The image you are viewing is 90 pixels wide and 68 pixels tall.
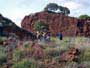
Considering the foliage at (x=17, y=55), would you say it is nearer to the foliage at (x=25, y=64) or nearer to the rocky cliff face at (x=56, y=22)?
the foliage at (x=25, y=64)

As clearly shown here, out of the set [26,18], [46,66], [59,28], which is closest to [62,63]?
[46,66]

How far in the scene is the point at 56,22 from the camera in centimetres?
7131

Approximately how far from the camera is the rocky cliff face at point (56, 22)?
68250 millimetres

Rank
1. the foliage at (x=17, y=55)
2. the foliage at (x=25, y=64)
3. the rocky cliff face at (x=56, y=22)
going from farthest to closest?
the rocky cliff face at (x=56, y=22) < the foliage at (x=17, y=55) < the foliage at (x=25, y=64)

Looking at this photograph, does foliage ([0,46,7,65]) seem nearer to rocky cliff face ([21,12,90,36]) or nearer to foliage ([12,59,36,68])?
foliage ([12,59,36,68])

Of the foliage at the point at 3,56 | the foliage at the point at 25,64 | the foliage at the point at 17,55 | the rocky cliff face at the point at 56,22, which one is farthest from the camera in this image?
the rocky cliff face at the point at 56,22

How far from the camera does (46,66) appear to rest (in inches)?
692

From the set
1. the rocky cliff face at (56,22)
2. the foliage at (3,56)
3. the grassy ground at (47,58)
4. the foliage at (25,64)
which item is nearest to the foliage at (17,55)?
the grassy ground at (47,58)

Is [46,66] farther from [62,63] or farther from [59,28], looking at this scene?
[59,28]

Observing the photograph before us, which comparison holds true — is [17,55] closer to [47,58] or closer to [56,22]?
[47,58]

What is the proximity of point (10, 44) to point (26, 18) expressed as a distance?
173ft

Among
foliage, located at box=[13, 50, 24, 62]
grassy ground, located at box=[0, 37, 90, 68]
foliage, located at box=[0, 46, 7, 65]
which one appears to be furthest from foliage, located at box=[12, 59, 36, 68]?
foliage, located at box=[0, 46, 7, 65]

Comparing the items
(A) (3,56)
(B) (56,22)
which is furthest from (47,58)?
(B) (56,22)

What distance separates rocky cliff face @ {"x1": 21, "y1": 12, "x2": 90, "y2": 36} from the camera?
6825 cm
